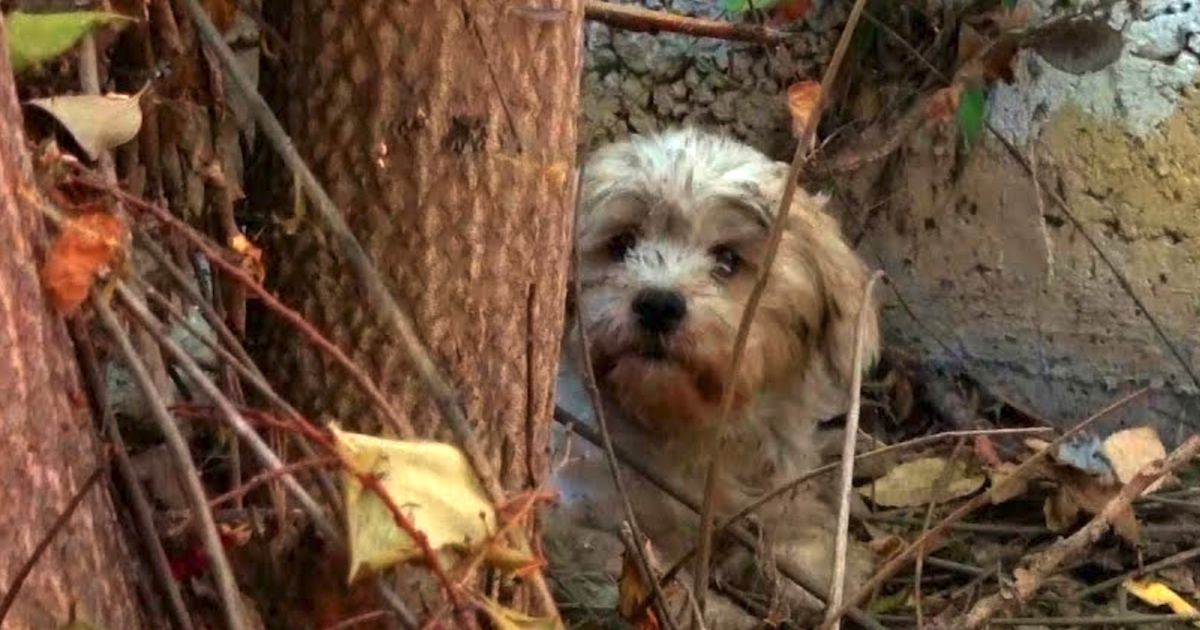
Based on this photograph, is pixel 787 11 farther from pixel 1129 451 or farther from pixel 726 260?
pixel 1129 451

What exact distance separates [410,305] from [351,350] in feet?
0.23

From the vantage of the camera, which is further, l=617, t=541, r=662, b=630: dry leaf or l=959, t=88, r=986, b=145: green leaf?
l=959, t=88, r=986, b=145: green leaf

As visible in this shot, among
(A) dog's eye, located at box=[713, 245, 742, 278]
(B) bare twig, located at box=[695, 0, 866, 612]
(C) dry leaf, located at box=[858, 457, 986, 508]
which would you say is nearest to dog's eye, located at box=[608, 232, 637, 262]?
(A) dog's eye, located at box=[713, 245, 742, 278]

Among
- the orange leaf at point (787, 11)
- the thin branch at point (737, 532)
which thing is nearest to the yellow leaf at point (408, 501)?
the thin branch at point (737, 532)

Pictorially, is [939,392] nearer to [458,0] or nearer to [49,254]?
[458,0]

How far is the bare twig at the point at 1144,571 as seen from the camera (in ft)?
8.72

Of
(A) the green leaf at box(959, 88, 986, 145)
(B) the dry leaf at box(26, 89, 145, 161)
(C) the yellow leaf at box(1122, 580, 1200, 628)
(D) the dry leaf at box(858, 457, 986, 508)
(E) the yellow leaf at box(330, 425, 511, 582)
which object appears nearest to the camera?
(E) the yellow leaf at box(330, 425, 511, 582)

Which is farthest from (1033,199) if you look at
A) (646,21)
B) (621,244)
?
(646,21)

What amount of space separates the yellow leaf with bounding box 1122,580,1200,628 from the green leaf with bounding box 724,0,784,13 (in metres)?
1.21

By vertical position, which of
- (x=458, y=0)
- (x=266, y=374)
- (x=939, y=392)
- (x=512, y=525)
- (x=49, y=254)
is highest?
(x=458, y=0)

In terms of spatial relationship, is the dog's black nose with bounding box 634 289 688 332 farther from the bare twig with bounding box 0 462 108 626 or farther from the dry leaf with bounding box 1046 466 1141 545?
the bare twig with bounding box 0 462 108 626

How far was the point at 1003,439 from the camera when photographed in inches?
135

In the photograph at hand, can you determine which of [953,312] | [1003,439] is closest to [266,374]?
[1003,439]

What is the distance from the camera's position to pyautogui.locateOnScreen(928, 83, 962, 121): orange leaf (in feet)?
10.7
